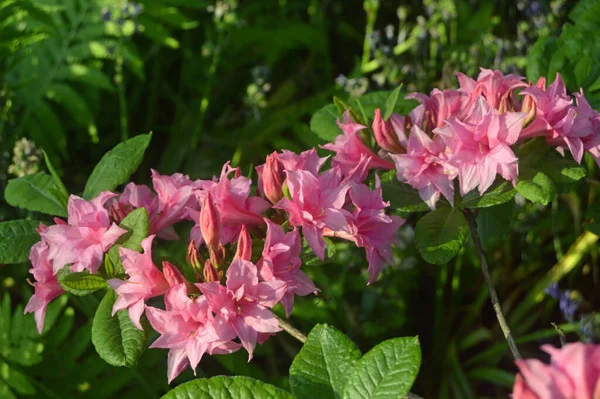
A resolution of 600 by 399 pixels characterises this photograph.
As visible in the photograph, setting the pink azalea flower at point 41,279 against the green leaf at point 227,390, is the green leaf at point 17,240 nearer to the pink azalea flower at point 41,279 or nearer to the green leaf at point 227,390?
the pink azalea flower at point 41,279

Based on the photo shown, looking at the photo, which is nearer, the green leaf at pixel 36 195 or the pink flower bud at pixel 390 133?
the pink flower bud at pixel 390 133

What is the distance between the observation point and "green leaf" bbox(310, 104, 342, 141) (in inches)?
56.1

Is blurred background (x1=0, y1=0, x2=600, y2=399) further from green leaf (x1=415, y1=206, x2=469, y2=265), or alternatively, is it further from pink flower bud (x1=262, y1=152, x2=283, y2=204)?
pink flower bud (x1=262, y1=152, x2=283, y2=204)

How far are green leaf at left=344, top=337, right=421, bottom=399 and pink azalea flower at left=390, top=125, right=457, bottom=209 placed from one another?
34cm

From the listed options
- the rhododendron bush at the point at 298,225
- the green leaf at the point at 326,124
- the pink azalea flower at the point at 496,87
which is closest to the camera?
the rhododendron bush at the point at 298,225

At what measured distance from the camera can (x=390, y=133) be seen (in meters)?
1.23

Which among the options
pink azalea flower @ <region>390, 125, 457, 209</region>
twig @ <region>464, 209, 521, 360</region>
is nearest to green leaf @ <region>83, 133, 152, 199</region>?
pink azalea flower @ <region>390, 125, 457, 209</region>

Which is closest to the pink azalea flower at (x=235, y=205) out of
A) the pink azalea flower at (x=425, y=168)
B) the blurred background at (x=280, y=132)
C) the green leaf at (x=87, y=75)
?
the pink azalea flower at (x=425, y=168)

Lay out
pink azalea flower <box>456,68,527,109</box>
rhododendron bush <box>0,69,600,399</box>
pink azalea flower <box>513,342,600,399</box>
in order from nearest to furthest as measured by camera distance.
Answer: pink azalea flower <box>513,342,600,399</box> → rhododendron bush <box>0,69,600,399</box> → pink azalea flower <box>456,68,527,109</box>

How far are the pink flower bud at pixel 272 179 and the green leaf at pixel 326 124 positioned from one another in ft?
1.08

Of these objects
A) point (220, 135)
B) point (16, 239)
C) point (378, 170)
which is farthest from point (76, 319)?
point (378, 170)

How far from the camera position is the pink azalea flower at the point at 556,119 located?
113 centimetres

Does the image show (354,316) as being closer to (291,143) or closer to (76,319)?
(291,143)

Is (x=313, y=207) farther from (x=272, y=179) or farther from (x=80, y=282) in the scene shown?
(x=80, y=282)
